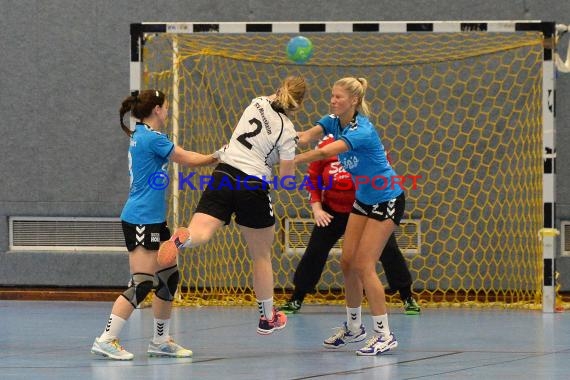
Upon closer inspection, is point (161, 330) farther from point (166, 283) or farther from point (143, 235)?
point (143, 235)

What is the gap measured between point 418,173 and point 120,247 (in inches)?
120

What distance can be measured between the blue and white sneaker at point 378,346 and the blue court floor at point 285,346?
3.6 inches

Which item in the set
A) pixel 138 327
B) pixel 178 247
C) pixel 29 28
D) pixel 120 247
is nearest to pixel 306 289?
pixel 138 327

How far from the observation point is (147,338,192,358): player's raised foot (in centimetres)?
695

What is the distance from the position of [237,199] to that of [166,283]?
702 millimetres

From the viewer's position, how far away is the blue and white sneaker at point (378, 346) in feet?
23.0

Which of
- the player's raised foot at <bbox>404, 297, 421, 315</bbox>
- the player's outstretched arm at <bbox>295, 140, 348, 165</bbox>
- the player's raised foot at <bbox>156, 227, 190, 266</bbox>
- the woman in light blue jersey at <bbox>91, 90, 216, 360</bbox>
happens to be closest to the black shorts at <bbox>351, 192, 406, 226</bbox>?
the player's outstretched arm at <bbox>295, 140, 348, 165</bbox>

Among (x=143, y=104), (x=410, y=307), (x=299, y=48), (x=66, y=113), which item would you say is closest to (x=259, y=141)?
(x=143, y=104)

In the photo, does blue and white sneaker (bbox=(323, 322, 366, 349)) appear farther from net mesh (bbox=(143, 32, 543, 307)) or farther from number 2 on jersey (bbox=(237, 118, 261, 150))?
net mesh (bbox=(143, 32, 543, 307))

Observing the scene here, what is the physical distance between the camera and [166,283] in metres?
6.93

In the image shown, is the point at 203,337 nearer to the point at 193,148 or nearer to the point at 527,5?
the point at 193,148

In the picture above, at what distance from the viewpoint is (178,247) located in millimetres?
6695

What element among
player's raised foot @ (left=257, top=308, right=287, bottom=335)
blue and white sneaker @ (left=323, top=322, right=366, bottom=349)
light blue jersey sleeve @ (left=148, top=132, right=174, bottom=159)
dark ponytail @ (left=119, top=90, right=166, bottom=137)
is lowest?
blue and white sneaker @ (left=323, top=322, right=366, bottom=349)

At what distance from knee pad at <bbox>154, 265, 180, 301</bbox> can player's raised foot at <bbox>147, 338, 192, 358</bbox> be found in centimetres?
29
